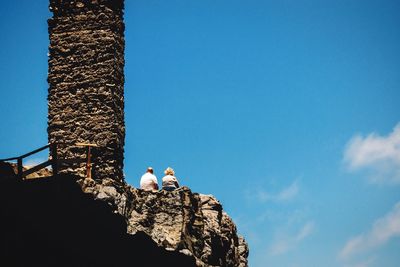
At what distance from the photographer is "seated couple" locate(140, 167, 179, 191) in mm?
19047

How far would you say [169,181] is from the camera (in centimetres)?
1912

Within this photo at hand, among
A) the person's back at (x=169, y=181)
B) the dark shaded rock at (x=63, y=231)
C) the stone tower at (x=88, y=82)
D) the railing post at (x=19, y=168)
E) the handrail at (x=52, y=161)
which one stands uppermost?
the stone tower at (x=88, y=82)

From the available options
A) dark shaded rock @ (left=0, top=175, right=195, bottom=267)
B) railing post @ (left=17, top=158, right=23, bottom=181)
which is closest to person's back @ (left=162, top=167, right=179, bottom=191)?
dark shaded rock @ (left=0, top=175, right=195, bottom=267)

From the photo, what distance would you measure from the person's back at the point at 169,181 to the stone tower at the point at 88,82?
1.67 meters

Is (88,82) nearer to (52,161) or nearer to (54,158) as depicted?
(54,158)

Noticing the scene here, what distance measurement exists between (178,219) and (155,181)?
165 centimetres

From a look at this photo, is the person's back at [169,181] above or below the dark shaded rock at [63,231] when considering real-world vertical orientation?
above

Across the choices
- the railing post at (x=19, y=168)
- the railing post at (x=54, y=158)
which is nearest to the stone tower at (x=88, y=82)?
the railing post at (x=54, y=158)

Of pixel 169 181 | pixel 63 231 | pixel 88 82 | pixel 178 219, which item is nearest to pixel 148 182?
pixel 169 181

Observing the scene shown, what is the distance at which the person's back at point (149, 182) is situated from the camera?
62.6 ft

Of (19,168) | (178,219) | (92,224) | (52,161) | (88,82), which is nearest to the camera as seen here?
(19,168)

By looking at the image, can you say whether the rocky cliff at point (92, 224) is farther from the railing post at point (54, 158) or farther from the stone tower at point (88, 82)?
the stone tower at point (88, 82)

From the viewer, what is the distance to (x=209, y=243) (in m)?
19.2

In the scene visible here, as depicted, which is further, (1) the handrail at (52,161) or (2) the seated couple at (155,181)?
(2) the seated couple at (155,181)
